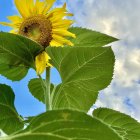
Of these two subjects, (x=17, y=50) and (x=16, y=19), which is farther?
(x=16, y=19)

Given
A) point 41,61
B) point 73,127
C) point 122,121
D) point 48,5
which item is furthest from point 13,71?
point 73,127

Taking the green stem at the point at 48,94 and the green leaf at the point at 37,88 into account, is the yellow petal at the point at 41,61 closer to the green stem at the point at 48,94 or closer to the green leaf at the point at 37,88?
the green stem at the point at 48,94

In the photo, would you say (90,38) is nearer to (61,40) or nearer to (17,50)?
(61,40)

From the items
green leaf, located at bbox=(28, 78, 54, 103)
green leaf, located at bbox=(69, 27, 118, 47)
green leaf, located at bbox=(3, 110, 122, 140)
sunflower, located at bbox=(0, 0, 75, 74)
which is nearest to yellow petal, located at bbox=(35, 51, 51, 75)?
sunflower, located at bbox=(0, 0, 75, 74)

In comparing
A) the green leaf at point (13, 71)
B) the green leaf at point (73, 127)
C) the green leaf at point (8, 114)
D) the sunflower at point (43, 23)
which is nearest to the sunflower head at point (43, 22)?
the sunflower at point (43, 23)

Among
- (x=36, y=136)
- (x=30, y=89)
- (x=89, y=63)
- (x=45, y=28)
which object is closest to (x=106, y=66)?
(x=89, y=63)
